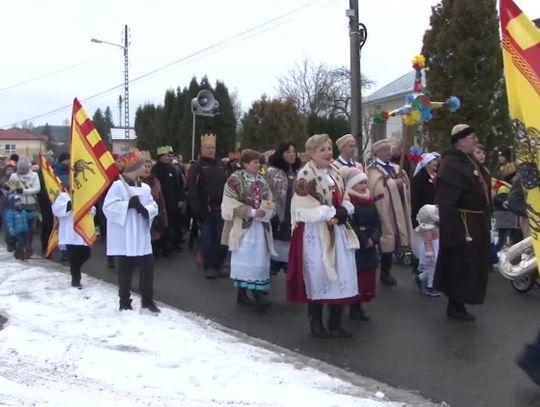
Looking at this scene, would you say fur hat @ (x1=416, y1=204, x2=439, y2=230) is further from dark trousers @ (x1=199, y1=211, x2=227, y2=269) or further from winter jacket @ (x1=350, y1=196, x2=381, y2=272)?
dark trousers @ (x1=199, y1=211, x2=227, y2=269)

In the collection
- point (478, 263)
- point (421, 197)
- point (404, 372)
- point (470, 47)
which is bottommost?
point (404, 372)

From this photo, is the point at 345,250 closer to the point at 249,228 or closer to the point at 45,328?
the point at 249,228

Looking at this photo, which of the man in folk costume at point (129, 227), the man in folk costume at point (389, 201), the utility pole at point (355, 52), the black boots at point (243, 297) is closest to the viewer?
the man in folk costume at point (129, 227)

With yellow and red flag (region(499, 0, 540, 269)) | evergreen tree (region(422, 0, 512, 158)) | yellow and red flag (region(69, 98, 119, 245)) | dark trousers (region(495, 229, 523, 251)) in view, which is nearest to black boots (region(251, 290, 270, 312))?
yellow and red flag (region(69, 98, 119, 245))

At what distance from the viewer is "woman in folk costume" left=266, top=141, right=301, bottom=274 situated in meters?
8.33

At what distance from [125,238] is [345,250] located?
7.75 feet

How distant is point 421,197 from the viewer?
8.97 m

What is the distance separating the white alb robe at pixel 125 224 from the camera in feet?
23.8

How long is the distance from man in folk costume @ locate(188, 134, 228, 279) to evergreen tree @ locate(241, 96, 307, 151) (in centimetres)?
2274

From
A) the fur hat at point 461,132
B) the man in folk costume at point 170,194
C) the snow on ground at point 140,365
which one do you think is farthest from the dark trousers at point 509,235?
the man in folk costume at point 170,194

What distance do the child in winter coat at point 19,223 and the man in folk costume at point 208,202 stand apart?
3147mm

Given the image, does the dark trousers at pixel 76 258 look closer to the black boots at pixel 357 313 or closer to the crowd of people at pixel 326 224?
the crowd of people at pixel 326 224

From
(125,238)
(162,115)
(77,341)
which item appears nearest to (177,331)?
(77,341)

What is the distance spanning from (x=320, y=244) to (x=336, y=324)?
0.79 metres
